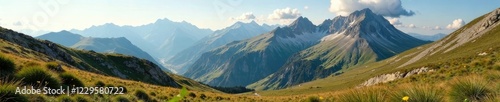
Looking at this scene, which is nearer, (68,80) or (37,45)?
(68,80)

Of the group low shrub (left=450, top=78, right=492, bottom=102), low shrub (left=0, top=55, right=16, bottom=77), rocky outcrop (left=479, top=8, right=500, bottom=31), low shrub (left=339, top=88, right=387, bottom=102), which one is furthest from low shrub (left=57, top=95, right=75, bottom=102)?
rocky outcrop (left=479, top=8, right=500, bottom=31)

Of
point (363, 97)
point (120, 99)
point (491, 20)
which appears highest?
point (491, 20)

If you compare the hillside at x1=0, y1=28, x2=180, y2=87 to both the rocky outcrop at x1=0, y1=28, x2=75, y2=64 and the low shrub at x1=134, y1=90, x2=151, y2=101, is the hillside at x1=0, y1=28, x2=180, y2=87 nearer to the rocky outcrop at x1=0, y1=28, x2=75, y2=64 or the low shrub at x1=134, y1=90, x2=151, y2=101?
the rocky outcrop at x1=0, y1=28, x2=75, y2=64

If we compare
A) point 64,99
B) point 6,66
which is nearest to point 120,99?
point 64,99

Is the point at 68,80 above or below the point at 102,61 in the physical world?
below

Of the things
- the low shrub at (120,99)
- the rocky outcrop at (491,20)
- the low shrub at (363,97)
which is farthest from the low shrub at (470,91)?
the rocky outcrop at (491,20)

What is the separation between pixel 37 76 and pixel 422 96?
40.4ft

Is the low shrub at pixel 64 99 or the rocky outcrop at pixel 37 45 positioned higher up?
the rocky outcrop at pixel 37 45

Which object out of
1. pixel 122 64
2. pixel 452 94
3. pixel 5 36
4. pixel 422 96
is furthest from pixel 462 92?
pixel 122 64

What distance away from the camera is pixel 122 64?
101938mm

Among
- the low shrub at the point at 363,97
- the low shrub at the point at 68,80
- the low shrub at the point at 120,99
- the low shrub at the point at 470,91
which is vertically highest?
the low shrub at the point at 68,80

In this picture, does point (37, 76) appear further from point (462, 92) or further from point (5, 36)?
point (5, 36)

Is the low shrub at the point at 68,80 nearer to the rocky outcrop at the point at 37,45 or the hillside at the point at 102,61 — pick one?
the rocky outcrop at the point at 37,45

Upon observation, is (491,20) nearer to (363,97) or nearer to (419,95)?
(419,95)
